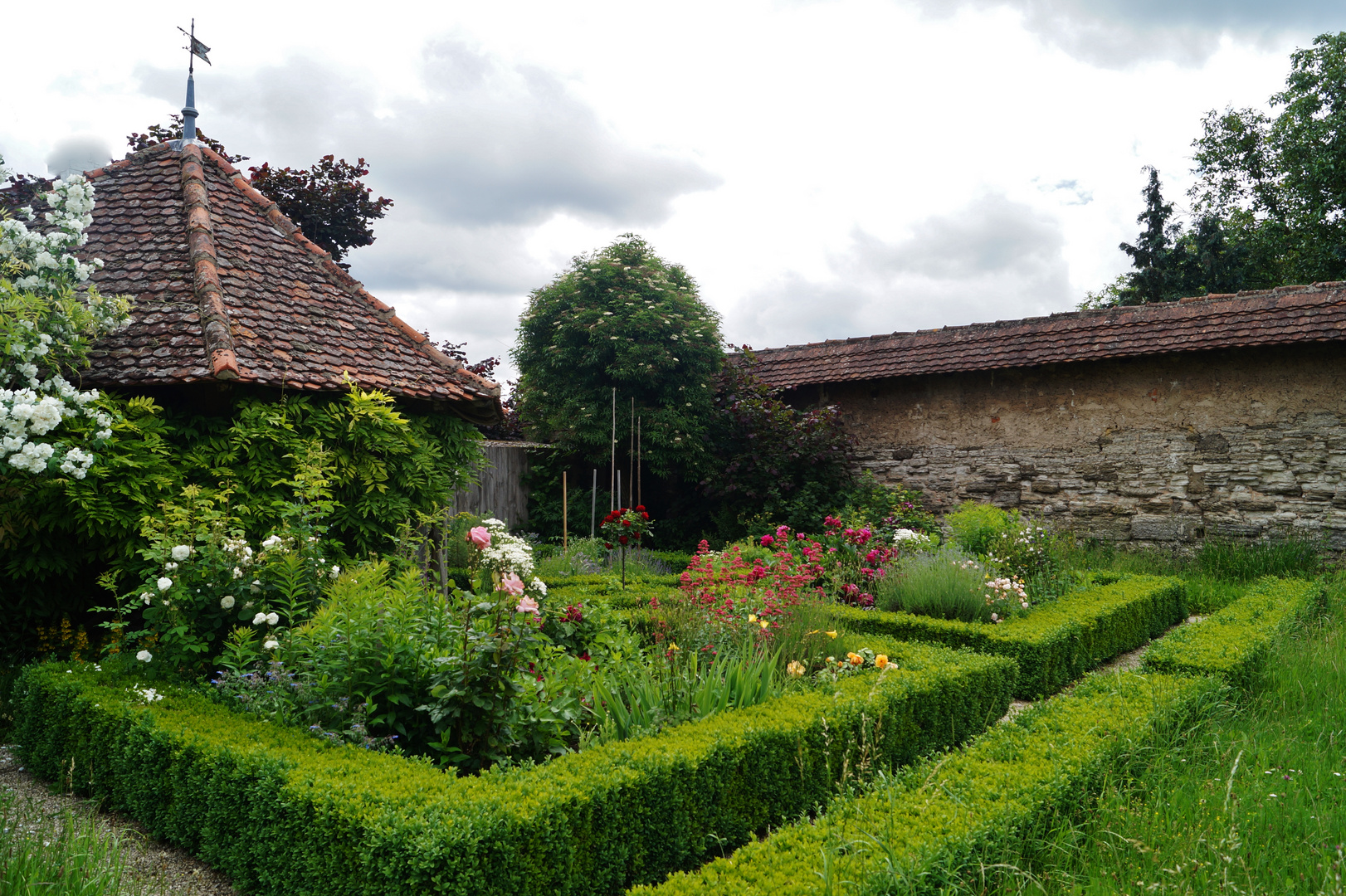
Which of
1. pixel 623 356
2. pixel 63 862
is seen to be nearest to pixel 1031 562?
pixel 623 356

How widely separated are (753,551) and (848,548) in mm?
1088

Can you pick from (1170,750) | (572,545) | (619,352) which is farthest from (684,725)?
(619,352)

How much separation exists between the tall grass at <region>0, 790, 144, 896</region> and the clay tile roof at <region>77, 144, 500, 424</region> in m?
3.36

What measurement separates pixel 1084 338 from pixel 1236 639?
651cm

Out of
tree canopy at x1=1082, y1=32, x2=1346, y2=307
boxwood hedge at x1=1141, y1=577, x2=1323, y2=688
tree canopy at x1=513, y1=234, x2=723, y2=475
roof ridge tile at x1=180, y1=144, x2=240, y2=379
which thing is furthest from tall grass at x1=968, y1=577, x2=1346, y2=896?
tree canopy at x1=1082, y1=32, x2=1346, y2=307

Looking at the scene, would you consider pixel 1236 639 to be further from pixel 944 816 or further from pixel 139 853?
pixel 139 853

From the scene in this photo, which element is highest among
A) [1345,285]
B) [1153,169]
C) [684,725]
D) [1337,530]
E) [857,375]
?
[1153,169]

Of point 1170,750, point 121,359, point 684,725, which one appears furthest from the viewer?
point 121,359

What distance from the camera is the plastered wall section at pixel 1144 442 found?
9891mm

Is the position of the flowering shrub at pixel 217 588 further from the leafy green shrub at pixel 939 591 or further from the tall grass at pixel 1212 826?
the leafy green shrub at pixel 939 591

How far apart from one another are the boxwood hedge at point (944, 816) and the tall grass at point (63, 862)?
7.20 ft

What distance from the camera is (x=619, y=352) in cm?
1312

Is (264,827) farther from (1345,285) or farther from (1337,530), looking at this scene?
(1345,285)

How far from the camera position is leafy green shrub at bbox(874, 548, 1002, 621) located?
22.3ft
